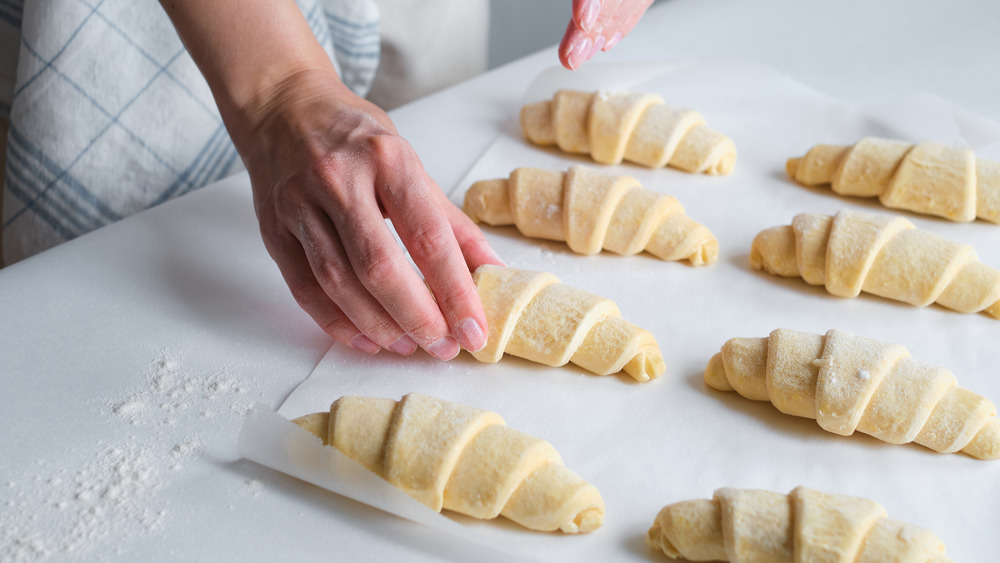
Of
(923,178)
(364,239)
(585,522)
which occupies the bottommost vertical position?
(923,178)

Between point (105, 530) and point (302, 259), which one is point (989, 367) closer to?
point (302, 259)

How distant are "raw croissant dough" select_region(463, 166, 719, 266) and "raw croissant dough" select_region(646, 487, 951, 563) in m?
0.64

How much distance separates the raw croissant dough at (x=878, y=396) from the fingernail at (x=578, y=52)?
2.11ft

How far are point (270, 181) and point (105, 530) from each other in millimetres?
613

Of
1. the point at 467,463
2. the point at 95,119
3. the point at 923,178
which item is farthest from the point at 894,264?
the point at 95,119

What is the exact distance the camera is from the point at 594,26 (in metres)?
1.53

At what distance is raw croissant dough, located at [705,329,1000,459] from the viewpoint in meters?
1.17

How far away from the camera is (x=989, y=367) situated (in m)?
1.36

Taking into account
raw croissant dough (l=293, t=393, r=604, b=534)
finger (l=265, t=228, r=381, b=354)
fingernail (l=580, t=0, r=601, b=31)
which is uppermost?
fingernail (l=580, t=0, r=601, b=31)

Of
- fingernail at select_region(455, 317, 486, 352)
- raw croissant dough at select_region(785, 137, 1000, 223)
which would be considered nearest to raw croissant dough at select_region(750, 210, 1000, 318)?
raw croissant dough at select_region(785, 137, 1000, 223)

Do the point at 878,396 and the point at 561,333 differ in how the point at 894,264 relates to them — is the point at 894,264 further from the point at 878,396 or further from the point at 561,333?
the point at 561,333

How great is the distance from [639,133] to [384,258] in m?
0.88

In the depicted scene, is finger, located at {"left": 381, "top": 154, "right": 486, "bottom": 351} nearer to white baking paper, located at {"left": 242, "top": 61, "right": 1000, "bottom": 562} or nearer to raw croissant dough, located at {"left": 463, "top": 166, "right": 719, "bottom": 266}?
white baking paper, located at {"left": 242, "top": 61, "right": 1000, "bottom": 562}

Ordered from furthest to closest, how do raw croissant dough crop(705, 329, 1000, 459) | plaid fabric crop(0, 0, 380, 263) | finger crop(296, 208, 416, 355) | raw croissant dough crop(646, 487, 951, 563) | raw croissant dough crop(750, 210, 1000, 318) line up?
1. plaid fabric crop(0, 0, 380, 263)
2. raw croissant dough crop(750, 210, 1000, 318)
3. finger crop(296, 208, 416, 355)
4. raw croissant dough crop(705, 329, 1000, 459)
5. raw croissant dough crop(646, 487, 951, 563)
